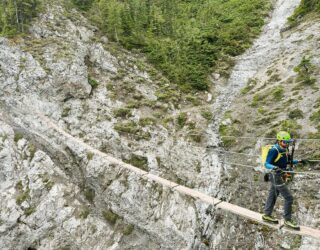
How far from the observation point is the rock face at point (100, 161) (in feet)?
47.2

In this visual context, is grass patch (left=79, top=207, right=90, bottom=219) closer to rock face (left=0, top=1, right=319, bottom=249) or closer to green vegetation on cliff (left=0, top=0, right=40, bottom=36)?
rock face (left=0, top=1, right=319, bottom=249)

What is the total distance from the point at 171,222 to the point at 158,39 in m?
19.7

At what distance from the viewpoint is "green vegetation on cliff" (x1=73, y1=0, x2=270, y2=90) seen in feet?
86.7

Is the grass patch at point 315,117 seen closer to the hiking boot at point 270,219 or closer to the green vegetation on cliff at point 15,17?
the hiking boot at point 270,219

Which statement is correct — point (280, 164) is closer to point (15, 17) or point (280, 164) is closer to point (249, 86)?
point (249, 86)

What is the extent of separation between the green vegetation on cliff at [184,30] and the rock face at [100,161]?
254 cm

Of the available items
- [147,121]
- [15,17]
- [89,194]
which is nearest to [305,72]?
[147,121]

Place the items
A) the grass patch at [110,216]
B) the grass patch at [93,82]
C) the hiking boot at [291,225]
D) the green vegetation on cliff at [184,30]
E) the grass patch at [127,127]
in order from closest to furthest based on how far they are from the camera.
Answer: the hiking boot at [291,225], the grass patch at [110,216], the grass patch at [127,127], the grass patch at [93,82], the green vegetation on cliff at [184,30]

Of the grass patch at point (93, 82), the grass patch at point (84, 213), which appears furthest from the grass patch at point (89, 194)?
the grass patch at point (93, 82)

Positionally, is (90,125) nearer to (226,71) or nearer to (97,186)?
(97,186)

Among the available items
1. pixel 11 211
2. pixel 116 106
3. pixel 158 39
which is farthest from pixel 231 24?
pixel 11 211

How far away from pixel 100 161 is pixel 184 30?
19.6 m

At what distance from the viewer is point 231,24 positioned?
3247 cm

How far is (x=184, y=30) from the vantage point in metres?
31.7
